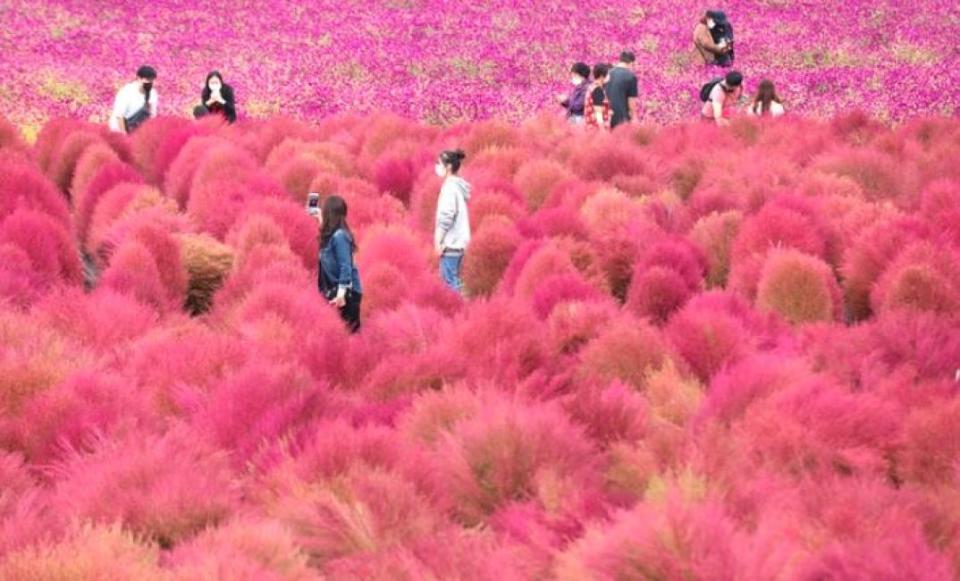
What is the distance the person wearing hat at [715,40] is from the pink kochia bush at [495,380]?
7.30 metres

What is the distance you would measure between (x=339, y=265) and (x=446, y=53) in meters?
13.0

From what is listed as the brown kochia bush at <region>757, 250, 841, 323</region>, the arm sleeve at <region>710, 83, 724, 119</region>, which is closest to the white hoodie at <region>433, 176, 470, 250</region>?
the brown kochia bush at <region>757, 250, 841, 323</region>

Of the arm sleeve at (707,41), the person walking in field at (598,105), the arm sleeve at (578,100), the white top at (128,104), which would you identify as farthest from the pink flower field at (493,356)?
the arm sleeve at (707,41)

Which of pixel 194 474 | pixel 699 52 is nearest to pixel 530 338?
pixel 194 474

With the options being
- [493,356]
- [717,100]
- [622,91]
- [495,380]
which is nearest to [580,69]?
[622,91]

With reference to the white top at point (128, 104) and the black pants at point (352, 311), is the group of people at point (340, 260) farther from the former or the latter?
the white top at point (128, 104)

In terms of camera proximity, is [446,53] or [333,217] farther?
[446,53]

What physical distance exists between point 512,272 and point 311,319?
1668 mm

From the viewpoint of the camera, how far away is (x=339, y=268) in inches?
314

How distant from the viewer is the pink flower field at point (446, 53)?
17344mm

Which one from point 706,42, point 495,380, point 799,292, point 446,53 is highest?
point 495,380

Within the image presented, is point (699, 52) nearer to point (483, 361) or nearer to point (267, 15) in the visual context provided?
point (267, 15)

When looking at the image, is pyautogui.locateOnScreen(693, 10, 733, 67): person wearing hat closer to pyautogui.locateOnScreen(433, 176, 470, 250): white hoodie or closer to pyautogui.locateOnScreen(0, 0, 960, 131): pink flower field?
pyautogui.locateOnScreen(0, 0, 960, 131): pink flower field

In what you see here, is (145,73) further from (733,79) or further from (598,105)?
(733,79)
